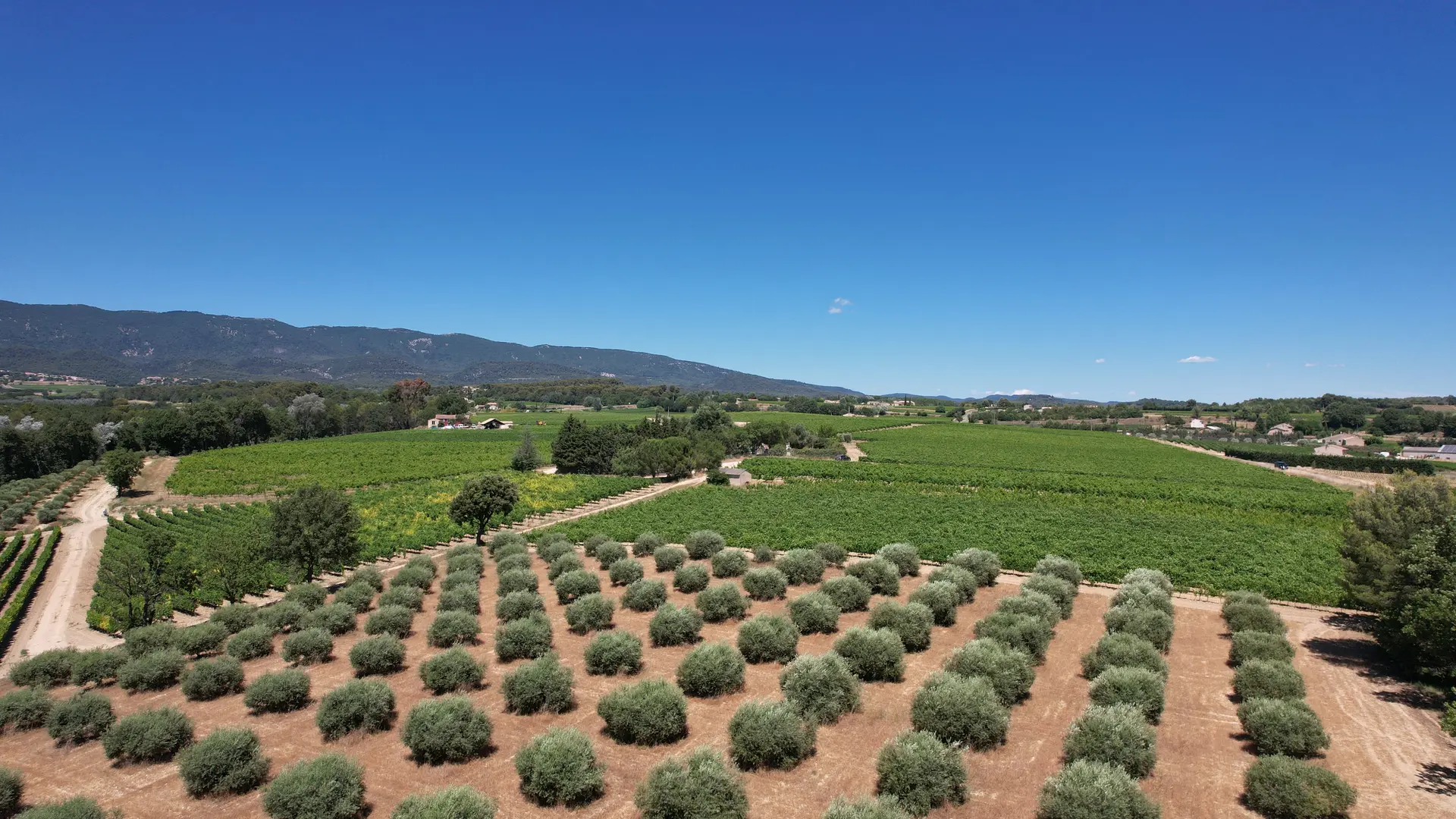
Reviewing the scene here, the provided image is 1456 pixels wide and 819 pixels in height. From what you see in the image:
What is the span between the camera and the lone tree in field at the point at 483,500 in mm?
34719

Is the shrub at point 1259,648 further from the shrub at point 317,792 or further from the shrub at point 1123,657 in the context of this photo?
the shrub at point 317,792

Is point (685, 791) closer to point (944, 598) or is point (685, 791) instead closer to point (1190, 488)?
point (944, 598)

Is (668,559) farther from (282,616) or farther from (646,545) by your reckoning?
(282,616)

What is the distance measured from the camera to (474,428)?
419 feet

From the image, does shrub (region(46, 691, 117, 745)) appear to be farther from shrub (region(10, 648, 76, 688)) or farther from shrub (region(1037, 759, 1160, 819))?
shrub (region(1037, 759, 1160, 819))

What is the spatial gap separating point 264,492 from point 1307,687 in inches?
2872

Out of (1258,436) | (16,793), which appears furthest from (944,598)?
(1258,436)

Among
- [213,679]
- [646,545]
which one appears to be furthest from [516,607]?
[646,545]

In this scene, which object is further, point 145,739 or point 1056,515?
point 1056,515

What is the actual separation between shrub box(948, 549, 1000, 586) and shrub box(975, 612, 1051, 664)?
742cm

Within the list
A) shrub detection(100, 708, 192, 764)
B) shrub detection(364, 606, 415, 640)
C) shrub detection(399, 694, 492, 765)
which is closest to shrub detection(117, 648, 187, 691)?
shrub detection(100, 708, 192, 764)

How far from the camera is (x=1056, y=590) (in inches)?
892

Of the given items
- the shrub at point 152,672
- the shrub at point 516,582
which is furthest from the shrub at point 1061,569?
the shrub at point 152,672

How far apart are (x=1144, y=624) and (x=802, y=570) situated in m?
12.2
